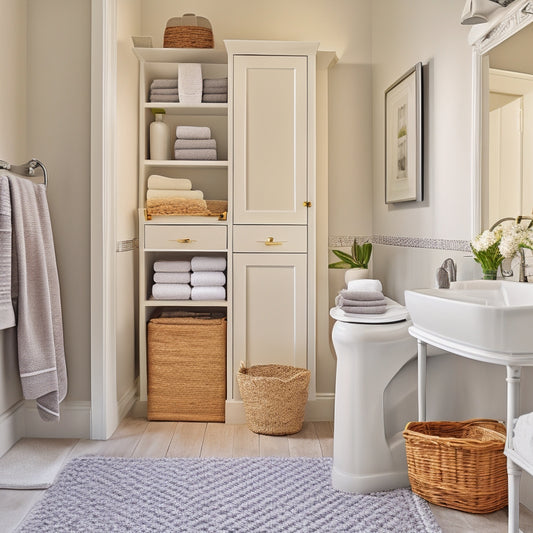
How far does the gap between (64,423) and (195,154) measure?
152 centimetres

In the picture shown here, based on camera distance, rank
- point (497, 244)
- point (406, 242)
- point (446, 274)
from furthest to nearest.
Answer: point (406, 242), point (446, 274), point (497, 244)

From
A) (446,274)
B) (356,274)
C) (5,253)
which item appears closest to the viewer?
(446,274)

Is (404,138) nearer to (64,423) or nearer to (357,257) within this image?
(357,257)

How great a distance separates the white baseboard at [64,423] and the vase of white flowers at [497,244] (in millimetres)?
1942

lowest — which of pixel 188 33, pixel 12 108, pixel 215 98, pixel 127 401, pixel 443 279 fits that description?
pixel 127 401

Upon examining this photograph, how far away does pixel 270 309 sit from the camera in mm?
3426

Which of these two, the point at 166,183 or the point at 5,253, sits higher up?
the point at 166,183

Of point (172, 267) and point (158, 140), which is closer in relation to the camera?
point (172, 267)

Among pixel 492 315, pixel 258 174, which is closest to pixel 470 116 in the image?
pixel 492 315

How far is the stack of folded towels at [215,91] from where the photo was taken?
3.49m

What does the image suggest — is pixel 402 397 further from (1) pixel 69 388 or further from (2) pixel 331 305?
(1) pixel 69 388

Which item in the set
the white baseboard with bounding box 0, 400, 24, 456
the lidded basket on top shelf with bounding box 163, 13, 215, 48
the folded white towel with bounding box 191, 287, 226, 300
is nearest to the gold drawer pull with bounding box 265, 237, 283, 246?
→ the folded white towel with bounding box 191, 287, 226, 300

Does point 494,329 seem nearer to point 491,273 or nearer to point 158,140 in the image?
point 491,273

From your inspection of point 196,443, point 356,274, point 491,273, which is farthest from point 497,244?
point 196,443
